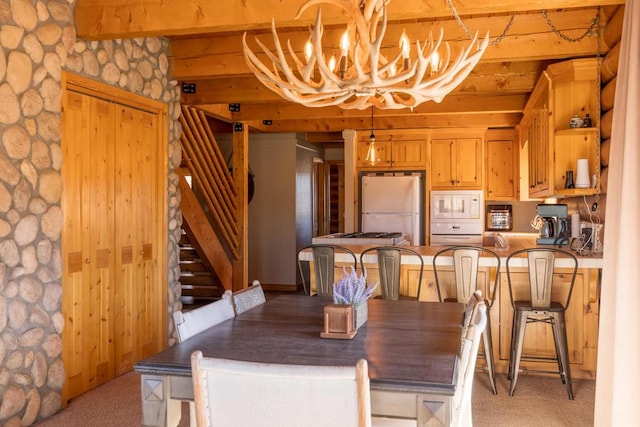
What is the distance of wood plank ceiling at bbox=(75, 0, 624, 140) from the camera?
129 inches

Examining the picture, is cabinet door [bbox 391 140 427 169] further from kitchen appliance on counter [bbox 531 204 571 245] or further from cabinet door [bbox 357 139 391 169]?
kitchen appliance on counter [bbox 531 204 571 245]

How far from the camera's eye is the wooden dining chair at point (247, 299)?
2896mm

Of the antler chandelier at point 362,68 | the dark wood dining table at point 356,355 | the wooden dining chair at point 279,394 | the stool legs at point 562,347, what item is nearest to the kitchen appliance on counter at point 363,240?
the stool legs at point 562,347

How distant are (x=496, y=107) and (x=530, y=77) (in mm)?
1001

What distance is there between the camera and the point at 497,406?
3.73 metres

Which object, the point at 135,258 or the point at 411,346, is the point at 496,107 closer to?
the point at 135,258

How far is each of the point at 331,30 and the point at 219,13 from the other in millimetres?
1218

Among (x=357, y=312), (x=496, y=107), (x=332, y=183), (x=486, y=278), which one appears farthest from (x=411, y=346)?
(x=332, y=183)

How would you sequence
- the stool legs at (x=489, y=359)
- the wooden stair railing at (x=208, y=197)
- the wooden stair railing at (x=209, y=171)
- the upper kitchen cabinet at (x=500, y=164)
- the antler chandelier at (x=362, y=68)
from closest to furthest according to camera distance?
the antler chandelier at (x=362, y=68), the stool legs at (x=489, y=359), the wooden stair railing at (x=209, y=171), the wooden stair railing at (x=208, y=197), the upper kitchen cabinet at (x=500, y=164)

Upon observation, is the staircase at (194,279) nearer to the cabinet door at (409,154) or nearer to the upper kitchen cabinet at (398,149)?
the upper kitchen cabinet at (398,149)

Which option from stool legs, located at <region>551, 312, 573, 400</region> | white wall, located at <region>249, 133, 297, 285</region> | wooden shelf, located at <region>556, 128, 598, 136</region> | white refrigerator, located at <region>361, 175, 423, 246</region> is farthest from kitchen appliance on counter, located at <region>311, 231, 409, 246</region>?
white wall, located at <region>249, 133, 297, 285</region>

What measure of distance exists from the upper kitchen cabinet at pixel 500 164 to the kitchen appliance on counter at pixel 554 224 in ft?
10.9

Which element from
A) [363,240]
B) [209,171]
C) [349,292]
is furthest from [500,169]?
[349,292]

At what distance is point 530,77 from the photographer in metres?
5.41
